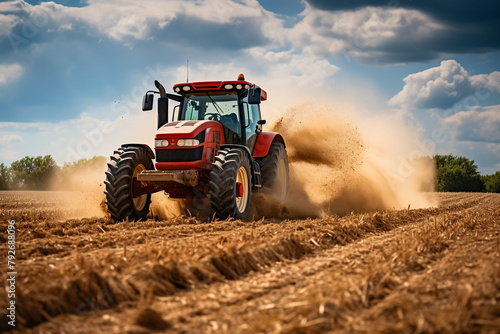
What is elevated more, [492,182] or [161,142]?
[161,142]

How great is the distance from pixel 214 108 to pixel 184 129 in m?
1.41

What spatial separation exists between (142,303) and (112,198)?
583 centimetres

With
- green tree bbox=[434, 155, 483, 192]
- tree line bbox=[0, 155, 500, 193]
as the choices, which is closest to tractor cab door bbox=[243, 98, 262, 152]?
tree line bbox=[0, 155, 500, 193]

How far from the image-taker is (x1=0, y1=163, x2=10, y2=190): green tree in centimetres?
3516

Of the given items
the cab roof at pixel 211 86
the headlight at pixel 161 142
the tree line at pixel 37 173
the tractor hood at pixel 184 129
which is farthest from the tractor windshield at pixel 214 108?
the tree line at pixel 37 173

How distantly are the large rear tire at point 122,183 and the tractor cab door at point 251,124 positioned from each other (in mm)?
2443

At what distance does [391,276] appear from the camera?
4.33 m

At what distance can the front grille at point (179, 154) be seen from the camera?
9102 mm

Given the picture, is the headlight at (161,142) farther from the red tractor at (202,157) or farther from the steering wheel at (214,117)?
the steering wheel at (214,117)

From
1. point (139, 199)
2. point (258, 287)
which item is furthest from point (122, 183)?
point (258, 287)

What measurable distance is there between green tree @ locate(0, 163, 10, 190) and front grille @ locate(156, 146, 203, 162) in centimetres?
3077

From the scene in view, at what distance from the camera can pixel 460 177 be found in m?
55.0

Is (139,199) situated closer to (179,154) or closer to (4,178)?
(179,154)

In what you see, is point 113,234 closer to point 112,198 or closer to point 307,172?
point 112,198
